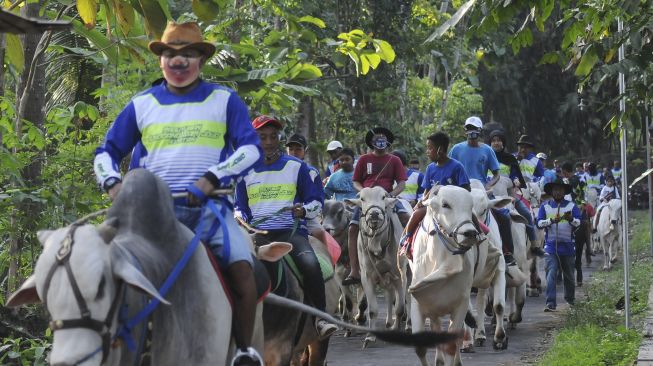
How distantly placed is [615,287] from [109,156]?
49.9 ft

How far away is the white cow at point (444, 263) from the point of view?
11586mm

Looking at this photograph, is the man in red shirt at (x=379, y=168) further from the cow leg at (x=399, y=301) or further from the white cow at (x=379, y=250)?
the cow leg at (x=399, y=301)

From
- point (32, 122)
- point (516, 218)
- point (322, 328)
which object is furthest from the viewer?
point (516, 218)

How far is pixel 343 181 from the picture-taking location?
1802 cm

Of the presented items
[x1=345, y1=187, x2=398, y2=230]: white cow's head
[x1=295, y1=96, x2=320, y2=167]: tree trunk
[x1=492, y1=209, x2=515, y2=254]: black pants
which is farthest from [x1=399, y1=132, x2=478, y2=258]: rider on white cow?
[x1=295, y1=96, x2=320, y2=167]: tree trunk

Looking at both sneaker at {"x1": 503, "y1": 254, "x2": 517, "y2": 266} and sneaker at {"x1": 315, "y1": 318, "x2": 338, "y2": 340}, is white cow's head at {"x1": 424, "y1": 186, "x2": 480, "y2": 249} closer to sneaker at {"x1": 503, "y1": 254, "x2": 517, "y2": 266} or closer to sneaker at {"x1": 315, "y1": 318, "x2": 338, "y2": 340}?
sneaker at {"x1": 315, "y1": 318, "x2": 338, "y2": 340}

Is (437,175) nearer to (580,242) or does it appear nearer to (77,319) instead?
(77,319)

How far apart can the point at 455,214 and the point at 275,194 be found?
2317 millimetres

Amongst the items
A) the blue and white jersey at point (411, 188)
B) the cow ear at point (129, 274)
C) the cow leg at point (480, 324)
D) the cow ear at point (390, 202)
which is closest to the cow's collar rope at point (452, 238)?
the cow leg at point (480, 324)

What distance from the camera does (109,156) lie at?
21.6 ft

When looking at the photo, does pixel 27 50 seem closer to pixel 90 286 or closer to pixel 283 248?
pixel 283 248

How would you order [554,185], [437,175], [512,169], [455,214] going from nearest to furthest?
[455,214] → [437,175] → [512,169] → [554,185]

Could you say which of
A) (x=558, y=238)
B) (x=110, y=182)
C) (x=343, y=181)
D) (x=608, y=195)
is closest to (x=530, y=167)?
(x=558, y=238)

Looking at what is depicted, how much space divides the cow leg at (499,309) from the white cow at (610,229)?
40.8ft
